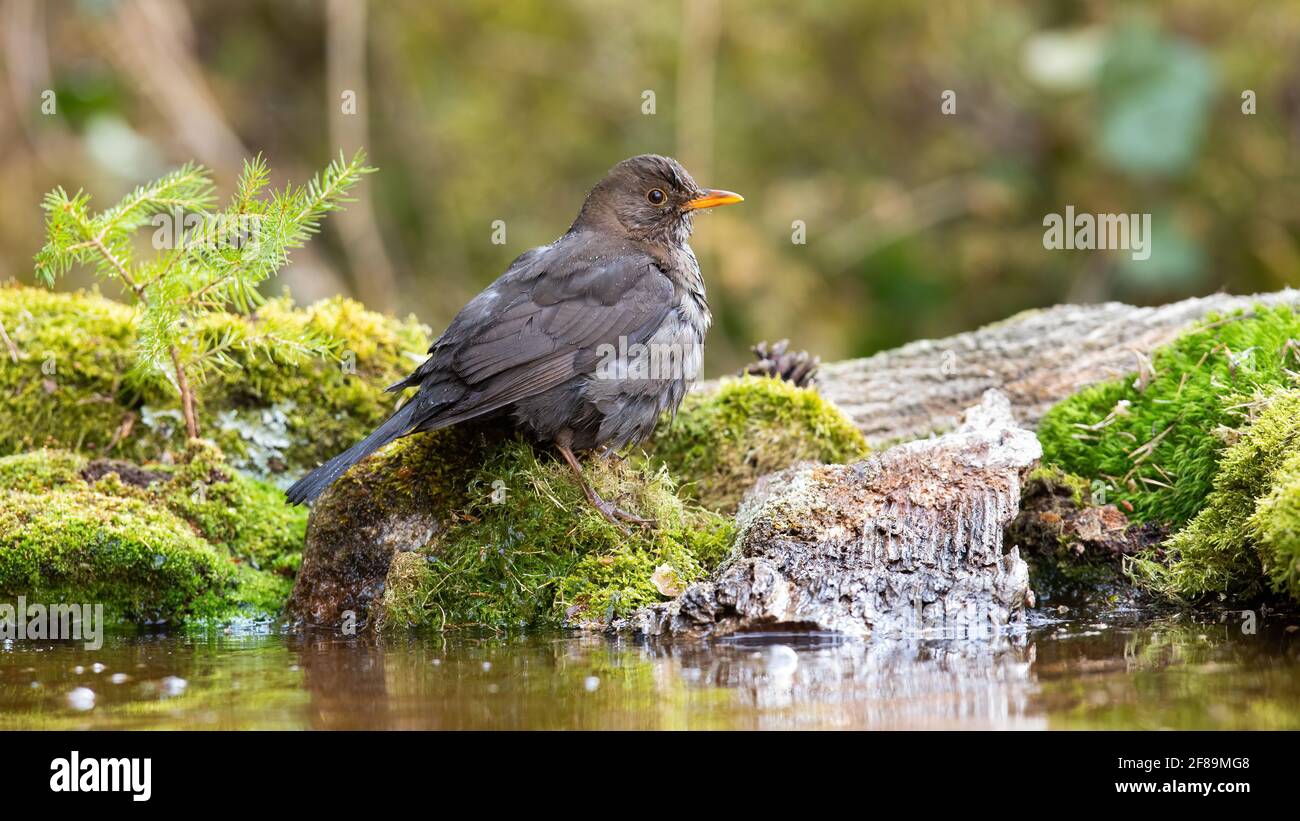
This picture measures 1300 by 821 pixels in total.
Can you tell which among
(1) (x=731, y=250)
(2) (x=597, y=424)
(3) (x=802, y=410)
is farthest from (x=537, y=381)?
(1) (x=731, y=250)

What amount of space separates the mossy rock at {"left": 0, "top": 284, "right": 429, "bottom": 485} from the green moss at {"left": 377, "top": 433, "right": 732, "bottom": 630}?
106 centimetres

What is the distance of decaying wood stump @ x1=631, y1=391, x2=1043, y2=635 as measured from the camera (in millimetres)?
4250

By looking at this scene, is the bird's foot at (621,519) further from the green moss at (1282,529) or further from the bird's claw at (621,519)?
the green moss at (1282,529)

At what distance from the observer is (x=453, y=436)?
5.11 metres

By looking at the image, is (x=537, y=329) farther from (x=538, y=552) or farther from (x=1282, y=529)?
(x=1282, y=529)

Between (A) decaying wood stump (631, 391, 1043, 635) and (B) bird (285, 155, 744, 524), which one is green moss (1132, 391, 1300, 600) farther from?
(B) bird (285, 155, 744, 524)

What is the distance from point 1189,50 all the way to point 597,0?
4.86 meters

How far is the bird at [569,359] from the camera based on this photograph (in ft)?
15.5

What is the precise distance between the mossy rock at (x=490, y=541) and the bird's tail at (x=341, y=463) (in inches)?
13.9

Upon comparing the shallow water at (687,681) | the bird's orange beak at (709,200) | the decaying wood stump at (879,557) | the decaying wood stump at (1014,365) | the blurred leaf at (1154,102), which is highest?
the blurred leaf at (1154,102)

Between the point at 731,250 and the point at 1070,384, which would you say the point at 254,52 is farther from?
the point at 1070,384

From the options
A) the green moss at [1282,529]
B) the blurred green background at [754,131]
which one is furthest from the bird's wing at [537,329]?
the blurred green background at [754,131]

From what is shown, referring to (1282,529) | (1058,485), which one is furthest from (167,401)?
(1282,529)

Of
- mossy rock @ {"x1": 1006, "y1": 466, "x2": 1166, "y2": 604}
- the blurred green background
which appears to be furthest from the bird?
the blurred green background
